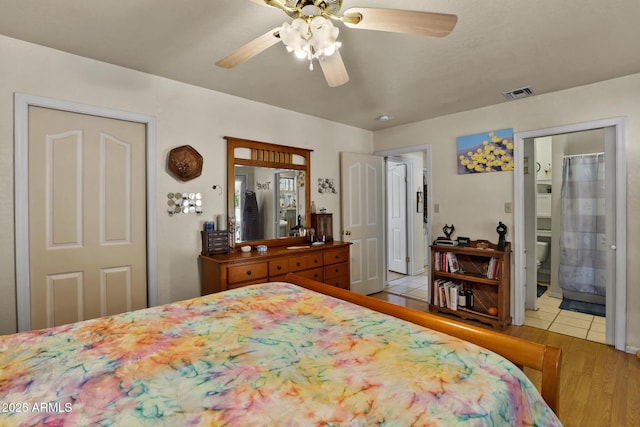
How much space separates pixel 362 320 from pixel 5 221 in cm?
247

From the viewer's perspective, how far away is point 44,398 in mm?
836

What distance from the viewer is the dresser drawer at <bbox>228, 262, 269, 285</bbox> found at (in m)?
2.68

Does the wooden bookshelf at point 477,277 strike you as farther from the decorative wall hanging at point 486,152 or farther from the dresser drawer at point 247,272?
the dresser drawer at point 247,272

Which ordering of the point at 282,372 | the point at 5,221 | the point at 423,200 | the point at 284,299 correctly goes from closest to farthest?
1. the point at 282,372
2. the point at 284,299
3. the point at 5,221
4. the point at 423,200

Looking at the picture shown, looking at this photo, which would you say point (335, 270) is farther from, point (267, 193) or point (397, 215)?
point (397, 215)

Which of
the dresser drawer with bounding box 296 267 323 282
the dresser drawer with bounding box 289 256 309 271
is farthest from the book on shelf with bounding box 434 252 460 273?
the dresser drawer with bounding box 289 256 309 271

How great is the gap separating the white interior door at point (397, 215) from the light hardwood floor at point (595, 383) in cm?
271

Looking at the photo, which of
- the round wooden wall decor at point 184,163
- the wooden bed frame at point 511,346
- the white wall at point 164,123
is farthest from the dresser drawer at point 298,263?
the wooden bed frame at point 511,346

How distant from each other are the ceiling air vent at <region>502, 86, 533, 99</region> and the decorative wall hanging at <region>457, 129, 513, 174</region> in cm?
35

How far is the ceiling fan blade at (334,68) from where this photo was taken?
1.70m

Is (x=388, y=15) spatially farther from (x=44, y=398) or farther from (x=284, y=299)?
(x=44, y=398)

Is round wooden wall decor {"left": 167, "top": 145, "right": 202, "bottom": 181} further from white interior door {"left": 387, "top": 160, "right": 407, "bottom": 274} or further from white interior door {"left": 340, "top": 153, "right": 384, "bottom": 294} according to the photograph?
white interior door {"left": 387, "top": 160, "right": 407, "bottom": 274}

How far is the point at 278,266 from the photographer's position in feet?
9.89

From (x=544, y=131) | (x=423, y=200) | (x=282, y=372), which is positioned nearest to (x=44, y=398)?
(x=282, y=372)
